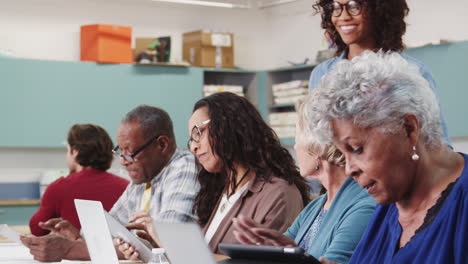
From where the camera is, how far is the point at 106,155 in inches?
186

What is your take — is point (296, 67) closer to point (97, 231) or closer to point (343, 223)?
point (97, 231)

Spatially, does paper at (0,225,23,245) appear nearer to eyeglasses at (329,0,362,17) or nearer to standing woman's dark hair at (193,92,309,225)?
standing woman's dark hair at (193,92,309,225)

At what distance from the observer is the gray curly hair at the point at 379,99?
5.06 ft

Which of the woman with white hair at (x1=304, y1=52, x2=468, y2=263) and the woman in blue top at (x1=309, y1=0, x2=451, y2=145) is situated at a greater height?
the woman in blue top at (x1=309, y1=0, x2=451, y2=145)

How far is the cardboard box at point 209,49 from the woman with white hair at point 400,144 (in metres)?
6.74

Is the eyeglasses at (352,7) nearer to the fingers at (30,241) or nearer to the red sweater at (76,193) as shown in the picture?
the fingers at (30,241)

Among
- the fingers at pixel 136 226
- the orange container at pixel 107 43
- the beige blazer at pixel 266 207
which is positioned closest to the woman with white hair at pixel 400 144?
the beige blazer at pixel 266 207

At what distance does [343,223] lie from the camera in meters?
2.08

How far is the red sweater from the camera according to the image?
450cm

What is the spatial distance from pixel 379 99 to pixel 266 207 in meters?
1.22

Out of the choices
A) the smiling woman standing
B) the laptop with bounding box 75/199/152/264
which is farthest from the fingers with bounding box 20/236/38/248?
the smiling woman standing

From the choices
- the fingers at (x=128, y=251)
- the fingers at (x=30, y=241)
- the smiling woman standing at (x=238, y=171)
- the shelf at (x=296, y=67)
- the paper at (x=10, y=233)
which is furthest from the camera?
the shelf at (x=296, y=67)

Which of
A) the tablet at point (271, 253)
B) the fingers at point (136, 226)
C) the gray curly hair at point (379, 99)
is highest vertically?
the gray curly hair at point (379, 99)

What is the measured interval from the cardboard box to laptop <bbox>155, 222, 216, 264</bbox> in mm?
6644
